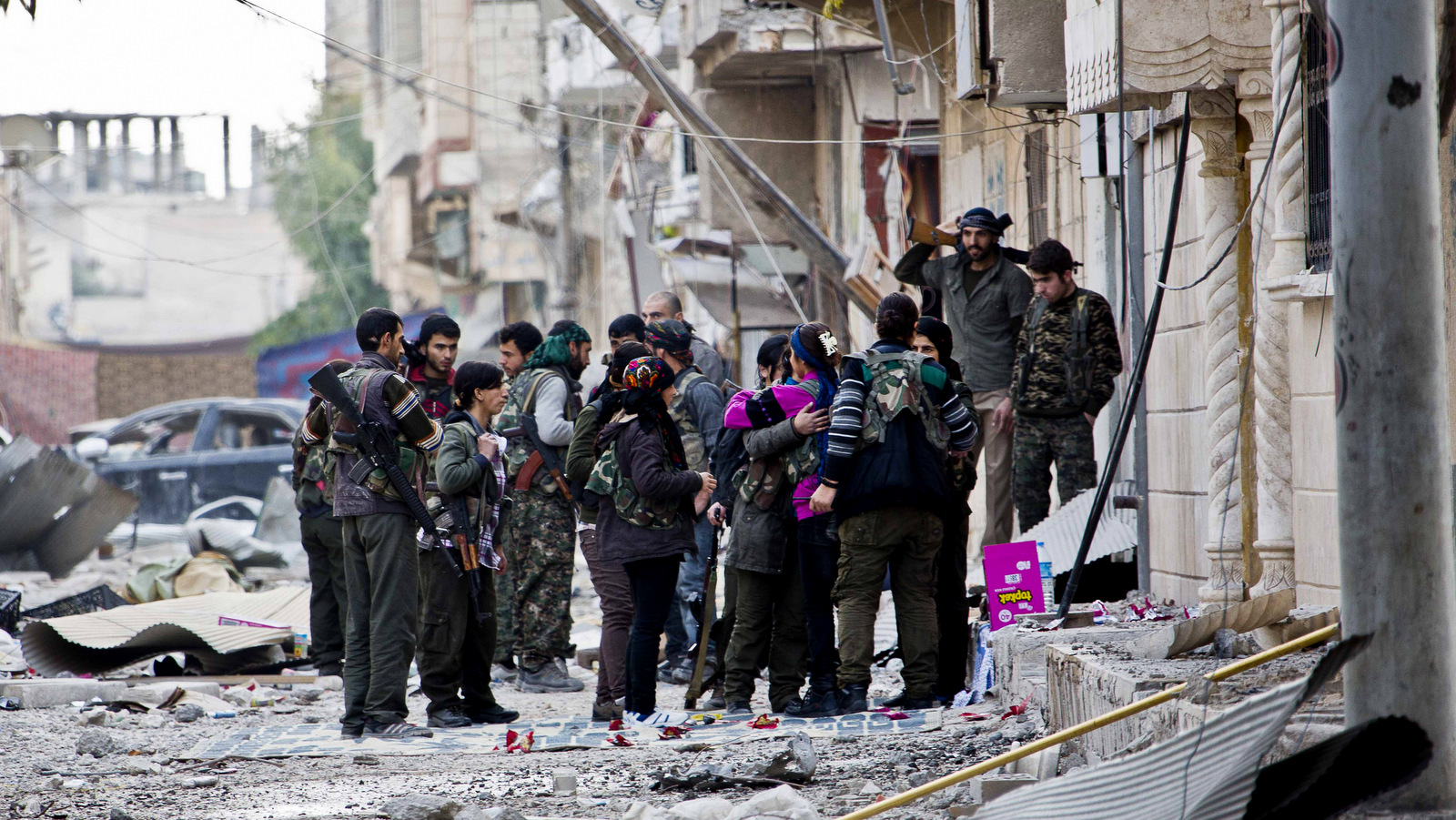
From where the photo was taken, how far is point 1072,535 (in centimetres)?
785

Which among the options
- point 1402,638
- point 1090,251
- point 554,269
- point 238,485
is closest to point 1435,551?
point 1402,638

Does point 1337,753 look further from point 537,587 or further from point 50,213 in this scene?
point 50,213

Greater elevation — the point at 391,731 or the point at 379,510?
the point at 379,510

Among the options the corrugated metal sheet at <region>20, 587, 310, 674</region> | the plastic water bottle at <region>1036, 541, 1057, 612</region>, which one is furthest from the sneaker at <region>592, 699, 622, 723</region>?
the corrugated metal sheet at <region>20, 587, 310, 674</region>

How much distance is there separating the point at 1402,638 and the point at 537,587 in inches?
213

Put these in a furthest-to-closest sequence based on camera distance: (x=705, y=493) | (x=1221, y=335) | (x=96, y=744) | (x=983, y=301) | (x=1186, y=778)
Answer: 1. (x=983, y=301)
2. (x=705, y=493)
3. (x=1221, y=335)
4. (x=96, y=744)
5. (x=1186, y=778)

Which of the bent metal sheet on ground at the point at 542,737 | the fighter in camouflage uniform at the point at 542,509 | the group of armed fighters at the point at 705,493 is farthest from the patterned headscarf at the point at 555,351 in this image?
the bent metal sheet on ground at the point at 542,737

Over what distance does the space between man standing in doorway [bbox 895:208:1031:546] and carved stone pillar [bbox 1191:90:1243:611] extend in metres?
1.38

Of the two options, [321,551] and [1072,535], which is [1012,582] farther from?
[321,551]

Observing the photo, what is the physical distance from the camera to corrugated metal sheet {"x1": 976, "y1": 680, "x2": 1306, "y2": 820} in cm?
297

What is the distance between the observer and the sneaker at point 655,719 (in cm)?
662

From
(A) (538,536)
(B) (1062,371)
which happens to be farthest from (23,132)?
(B) (1062,371)

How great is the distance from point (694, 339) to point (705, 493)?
A: 5.67 feet

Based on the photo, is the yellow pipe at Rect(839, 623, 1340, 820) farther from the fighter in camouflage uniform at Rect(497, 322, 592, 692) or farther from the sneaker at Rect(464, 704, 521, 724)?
the fighter in camouflage uniform at Rect(497, 322, 592, 692)
